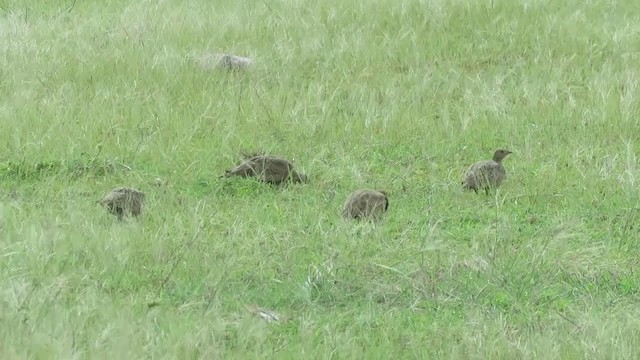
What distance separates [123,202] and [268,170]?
4.08ft

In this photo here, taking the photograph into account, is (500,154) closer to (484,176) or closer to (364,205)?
(484,176)

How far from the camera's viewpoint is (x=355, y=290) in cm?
645

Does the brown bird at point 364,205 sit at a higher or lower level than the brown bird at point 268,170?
higher

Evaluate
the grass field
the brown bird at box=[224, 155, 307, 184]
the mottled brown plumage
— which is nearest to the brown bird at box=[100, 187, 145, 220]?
the grass field

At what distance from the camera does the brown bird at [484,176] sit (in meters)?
8.22

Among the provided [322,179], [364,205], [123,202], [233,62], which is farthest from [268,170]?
[233,62]

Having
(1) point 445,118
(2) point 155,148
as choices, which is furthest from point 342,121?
(2) point 155,148

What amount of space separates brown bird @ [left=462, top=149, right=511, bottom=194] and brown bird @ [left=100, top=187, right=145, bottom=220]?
2.20 meters

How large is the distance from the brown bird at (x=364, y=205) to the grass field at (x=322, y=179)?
0.42 ft

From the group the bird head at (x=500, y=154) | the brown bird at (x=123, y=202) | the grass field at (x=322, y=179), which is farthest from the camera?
the bird head at (x=500, y=154)

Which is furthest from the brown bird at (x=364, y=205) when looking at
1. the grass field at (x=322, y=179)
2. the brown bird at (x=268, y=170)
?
the brown bird at (x=268, y=170)

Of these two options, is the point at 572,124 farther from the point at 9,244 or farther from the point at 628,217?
the point at 9,244

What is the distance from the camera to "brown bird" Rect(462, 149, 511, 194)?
8.22m

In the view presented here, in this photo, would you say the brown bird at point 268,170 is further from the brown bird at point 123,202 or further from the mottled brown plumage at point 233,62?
the mottled brown plumage at point 233,62
